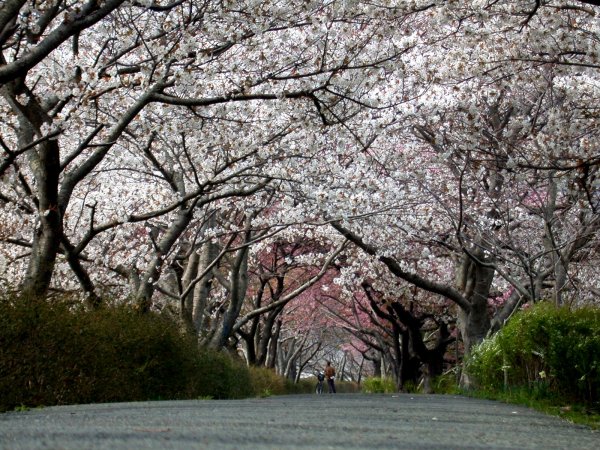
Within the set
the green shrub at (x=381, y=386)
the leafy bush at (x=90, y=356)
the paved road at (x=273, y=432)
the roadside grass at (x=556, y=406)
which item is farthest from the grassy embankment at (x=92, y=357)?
the green shrub at (x=381, y=386)

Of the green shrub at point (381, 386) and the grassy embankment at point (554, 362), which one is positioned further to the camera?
the green shrub at point (381, 386)

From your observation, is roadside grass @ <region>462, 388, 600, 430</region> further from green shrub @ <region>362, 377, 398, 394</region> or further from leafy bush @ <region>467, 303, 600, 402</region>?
green shrub @ <region>362, 377, 398, 394</region>

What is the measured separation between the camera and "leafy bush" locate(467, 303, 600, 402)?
9.84 m

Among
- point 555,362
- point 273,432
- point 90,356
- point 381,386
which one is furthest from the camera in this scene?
point 381,386

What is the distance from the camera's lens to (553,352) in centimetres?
1032

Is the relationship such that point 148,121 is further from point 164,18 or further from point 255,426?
point 255,426

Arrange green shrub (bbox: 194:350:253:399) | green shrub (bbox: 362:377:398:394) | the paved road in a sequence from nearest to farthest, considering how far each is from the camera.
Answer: the paved road → green shrub (bbox: 194:350:253:399) → green shrub (bbox: 362:377:398:394)

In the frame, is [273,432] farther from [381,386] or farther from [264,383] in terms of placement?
[381,386]

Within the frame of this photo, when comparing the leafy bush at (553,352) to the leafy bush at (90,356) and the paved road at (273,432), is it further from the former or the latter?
the leafy bush at (90,356)

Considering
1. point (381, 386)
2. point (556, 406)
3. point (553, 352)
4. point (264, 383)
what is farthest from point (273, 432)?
point (381, 386)

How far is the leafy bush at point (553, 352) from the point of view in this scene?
9.84 metres

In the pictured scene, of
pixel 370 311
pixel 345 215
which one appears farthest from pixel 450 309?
pixel 345 215

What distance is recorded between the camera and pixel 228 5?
974 centimetres

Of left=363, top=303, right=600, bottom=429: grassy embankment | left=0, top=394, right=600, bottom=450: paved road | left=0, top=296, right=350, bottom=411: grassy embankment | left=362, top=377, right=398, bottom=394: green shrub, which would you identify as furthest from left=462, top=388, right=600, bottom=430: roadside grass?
left=362, top=377, right=398, bottom=394: green shrub
